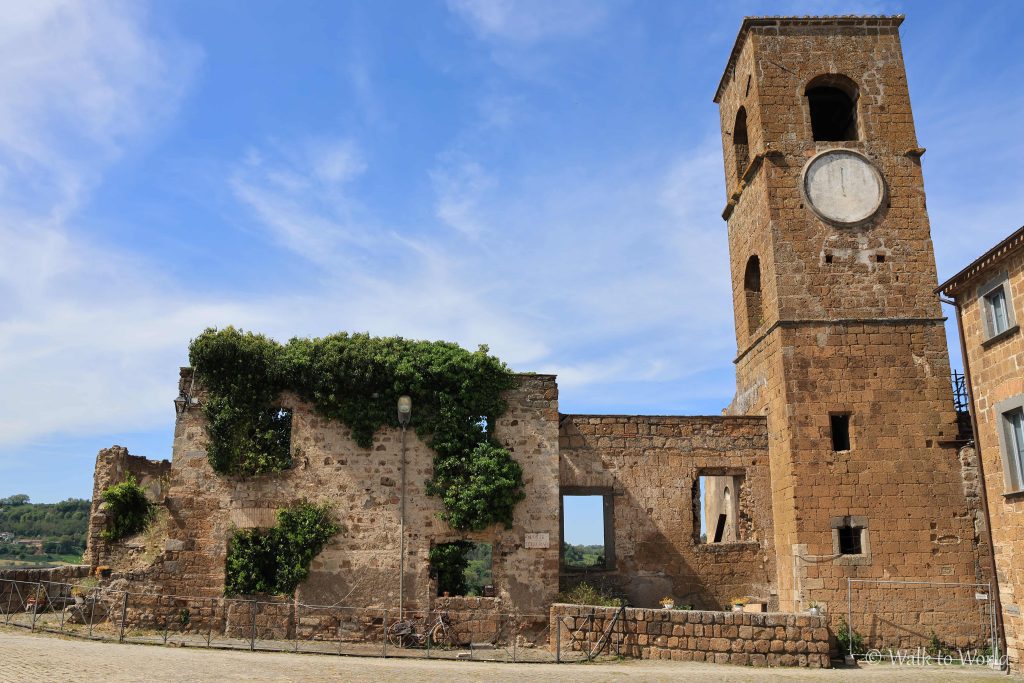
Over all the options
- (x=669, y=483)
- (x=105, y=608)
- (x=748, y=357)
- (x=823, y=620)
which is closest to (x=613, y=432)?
(x=669, y=483)

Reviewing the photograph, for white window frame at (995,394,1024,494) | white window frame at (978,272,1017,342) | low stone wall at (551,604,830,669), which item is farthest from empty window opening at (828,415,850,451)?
low stone wall at (551,604,830,669)

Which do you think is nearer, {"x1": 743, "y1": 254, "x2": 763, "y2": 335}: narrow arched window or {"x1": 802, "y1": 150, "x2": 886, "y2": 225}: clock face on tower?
{"x1": 802, "y1": 150, "x2": 886, "y2": 225}: clock face on tower

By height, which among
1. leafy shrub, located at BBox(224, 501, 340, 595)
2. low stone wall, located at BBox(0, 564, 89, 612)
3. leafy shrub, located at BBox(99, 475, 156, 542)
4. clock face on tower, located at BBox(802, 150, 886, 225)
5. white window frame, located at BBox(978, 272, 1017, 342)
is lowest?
low stone wall, located at BBox(0, 564, 89, 612)

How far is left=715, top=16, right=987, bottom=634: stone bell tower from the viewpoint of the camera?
587 inches

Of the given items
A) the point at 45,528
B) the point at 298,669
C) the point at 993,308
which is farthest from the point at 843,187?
the point at 45,528

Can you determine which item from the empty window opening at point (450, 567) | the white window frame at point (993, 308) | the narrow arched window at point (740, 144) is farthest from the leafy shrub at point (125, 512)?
the white window frame at point (993, 308)

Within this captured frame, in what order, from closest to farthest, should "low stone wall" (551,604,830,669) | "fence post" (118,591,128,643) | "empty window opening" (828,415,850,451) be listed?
"low stone wall" (551,604,830,669) < "fence post" (118,591,128,643) < "empty window opening" (828,415,850,451)

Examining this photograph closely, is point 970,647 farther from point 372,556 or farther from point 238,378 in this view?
point 238,378

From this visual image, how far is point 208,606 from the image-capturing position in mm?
14672

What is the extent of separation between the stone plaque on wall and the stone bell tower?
454 centimetres

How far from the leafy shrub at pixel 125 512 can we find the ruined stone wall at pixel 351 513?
48 centimetres

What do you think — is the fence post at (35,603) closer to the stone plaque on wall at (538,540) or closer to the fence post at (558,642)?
the stone plaque on wall at (538,540)

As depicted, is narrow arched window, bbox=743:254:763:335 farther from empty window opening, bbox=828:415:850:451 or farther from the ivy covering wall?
the ivy covering wall

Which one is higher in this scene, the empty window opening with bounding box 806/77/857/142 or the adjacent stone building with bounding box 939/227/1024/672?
the empty window opening with bounding box 806/77/857/142
